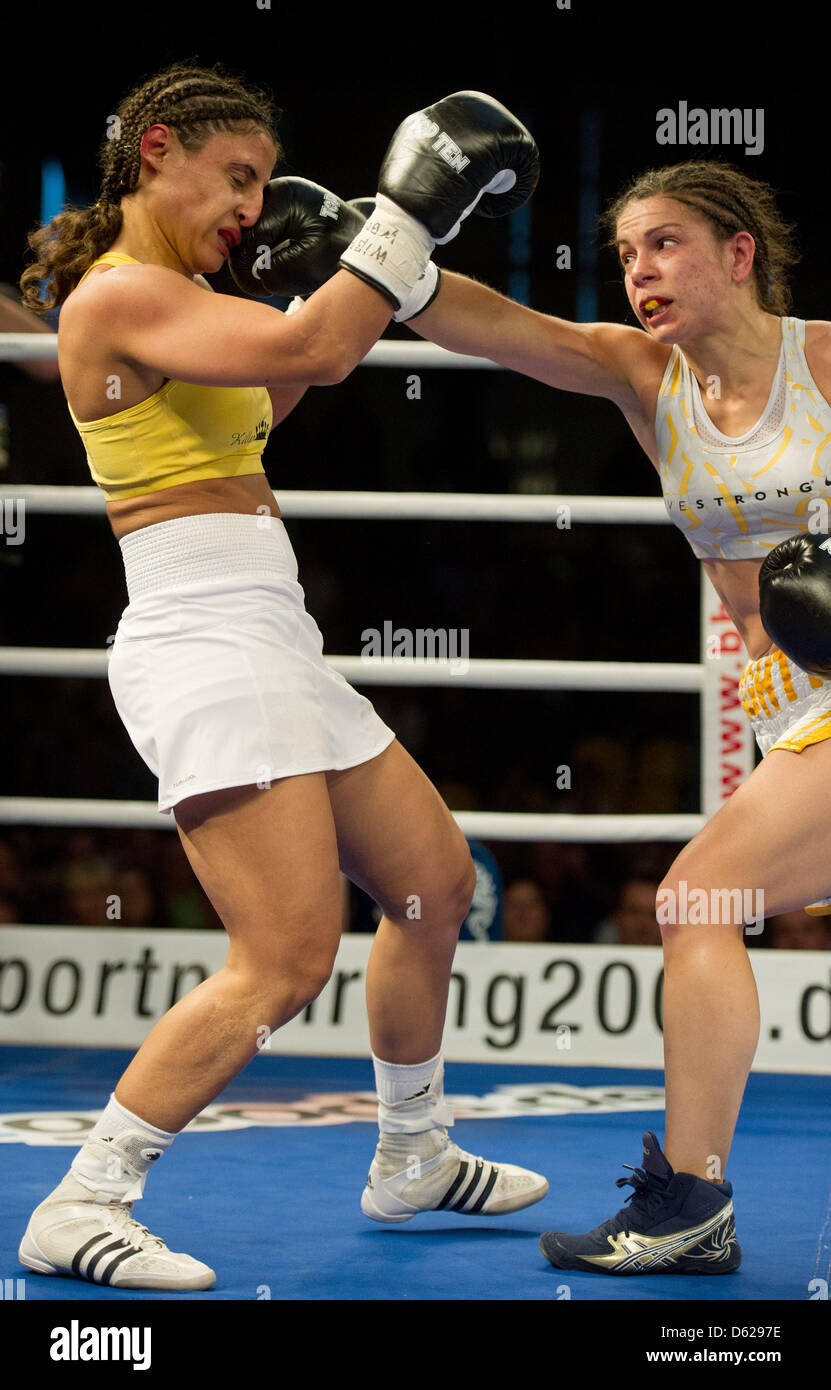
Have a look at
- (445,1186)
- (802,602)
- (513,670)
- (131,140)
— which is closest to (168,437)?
(131,140)

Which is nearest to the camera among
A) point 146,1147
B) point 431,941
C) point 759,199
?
point 146,1147

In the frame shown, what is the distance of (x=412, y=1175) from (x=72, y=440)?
404 cm

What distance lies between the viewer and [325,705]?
167 cm

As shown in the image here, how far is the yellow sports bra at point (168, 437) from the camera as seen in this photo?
159cm

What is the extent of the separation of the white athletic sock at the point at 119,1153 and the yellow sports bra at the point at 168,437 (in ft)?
2.22

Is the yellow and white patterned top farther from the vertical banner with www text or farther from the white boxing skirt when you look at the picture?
the vertical banner with www text

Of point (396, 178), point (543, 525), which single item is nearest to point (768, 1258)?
point (396, 178)

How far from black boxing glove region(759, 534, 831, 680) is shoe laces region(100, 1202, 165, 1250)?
94 cm

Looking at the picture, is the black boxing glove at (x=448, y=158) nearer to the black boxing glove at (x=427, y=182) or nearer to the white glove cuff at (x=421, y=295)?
the black boxing glove at (x=427, y=182)

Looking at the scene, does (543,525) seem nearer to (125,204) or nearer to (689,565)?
(689,565)

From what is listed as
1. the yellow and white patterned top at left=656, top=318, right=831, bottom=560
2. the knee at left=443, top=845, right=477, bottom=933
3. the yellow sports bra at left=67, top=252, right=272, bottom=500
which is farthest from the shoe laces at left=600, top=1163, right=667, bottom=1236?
the yellow sports bra at left=67, top=252, right=272, bottom=500

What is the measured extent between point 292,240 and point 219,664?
0.60 meters

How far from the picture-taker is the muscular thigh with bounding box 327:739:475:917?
5.67 feet

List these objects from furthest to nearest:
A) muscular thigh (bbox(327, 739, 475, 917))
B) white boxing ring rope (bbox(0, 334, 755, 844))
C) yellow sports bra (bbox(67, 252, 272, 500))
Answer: white boxing ring rope (bbox(0, 334, 755, 844)) → muscular thigh (bbox(327, 739, 475, 917)) → yellow sports bra (bbox(67, 252, 272, 500))
